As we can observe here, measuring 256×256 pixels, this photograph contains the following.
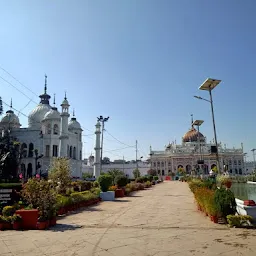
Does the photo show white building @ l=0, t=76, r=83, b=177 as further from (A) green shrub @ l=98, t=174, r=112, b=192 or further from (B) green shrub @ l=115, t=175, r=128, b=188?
(A) green shrub @ l=98, t=174, r=112, b=192

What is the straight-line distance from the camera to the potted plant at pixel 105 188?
18.2m

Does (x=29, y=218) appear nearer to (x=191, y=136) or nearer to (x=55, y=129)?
(x=55, y=129)

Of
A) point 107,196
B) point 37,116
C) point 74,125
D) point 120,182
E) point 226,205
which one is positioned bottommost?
point 107,196

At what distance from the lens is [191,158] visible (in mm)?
86875

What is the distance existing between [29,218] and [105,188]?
34.2ft

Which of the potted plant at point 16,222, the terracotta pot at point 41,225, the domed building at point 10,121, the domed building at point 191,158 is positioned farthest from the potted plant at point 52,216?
the domed building at point 191,158

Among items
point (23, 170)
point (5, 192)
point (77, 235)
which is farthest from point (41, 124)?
point (77, 235)

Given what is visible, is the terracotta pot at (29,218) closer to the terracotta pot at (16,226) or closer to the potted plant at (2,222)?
the terracotta pot at (16,226)

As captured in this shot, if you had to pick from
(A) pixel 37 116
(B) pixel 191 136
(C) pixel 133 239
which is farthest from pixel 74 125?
(C) pixel 133 239

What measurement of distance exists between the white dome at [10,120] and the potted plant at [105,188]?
4395cm

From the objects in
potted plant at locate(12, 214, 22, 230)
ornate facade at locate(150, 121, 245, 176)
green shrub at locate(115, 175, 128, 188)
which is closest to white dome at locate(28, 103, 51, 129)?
green shrub at locate(115, 175, 128, 188)

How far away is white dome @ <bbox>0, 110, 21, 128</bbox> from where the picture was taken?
5698 cm

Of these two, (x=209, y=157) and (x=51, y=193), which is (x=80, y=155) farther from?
(x=51, y=193)

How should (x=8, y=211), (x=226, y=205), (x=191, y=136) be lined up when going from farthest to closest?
(x=191, y=136) → (x=8, y=211) → (x=226, y=205)
